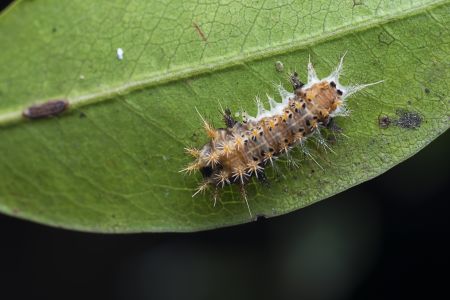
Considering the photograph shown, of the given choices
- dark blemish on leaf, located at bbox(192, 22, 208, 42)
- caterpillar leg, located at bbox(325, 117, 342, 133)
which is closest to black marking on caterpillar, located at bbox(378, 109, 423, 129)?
caterpillar leg, located at bbox(325, 117, 342, 133)

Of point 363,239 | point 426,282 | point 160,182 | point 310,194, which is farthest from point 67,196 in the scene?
point 426,282

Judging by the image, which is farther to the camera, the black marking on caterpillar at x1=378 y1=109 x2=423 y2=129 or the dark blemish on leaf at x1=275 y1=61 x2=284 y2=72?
the dark blemish on leaf at x1=275 y1=61 x2=284 y2=72

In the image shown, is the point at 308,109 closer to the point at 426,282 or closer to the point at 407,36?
the point at 407,36

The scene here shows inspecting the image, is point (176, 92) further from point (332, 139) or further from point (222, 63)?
point (332, 139)

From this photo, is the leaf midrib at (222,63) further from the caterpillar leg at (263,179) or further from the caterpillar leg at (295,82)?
the caterpillar leg at (263,179)

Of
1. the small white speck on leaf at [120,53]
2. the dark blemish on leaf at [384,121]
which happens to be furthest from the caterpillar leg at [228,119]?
the dark blemish on leaf at [384,121]

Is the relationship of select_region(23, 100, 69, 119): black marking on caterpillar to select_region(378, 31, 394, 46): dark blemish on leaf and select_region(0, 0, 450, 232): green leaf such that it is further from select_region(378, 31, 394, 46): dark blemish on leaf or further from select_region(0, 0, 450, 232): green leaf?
select_region(378, 31, 394, 46): dark blemish on leaf
